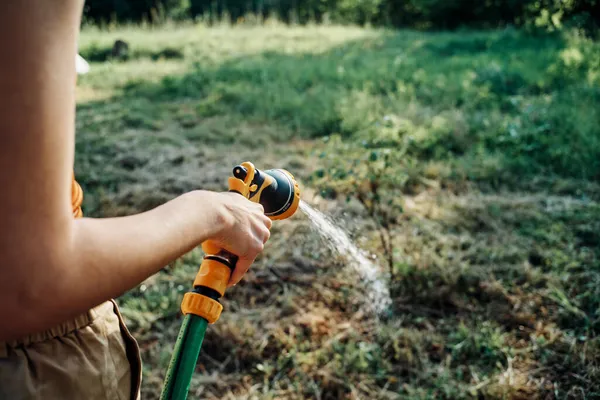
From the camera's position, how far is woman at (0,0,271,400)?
49 cm

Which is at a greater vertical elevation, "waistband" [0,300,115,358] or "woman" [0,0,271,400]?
"woman" [0,0,271,400]

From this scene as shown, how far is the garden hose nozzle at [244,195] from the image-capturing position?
0.85 meters

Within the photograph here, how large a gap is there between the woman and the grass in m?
1.60

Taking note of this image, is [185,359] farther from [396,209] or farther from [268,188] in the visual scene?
[396,209]

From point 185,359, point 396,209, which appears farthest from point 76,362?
point 396,209

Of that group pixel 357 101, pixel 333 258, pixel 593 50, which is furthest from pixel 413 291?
pixel 593 50

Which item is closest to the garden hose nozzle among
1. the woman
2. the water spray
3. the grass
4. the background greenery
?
the water spray

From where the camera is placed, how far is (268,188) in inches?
41.2

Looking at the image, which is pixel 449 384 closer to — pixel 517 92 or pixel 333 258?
pixel 333 258

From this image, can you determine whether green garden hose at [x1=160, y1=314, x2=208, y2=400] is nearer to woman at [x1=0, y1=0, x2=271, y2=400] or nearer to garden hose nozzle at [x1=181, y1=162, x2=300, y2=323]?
garden hose nozzle at [x1=181, y1=162, x2=300, y2=323]

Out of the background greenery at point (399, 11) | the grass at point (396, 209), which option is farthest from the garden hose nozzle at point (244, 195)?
the background greenery at point (399, 11)

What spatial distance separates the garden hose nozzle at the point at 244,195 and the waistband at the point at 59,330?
5.0 inches

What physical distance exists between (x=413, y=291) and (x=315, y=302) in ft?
1.53

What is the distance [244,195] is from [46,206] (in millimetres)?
458
